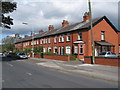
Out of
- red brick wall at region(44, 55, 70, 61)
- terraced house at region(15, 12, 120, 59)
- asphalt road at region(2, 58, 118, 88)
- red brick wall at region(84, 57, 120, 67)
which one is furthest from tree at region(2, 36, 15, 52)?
asphalt road at region(2, 58, 118, 88)

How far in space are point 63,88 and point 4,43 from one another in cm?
8054

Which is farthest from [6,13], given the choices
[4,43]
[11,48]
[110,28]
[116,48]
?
[4,43]

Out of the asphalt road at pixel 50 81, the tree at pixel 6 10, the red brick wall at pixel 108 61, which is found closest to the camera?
the asphalt road at pixel 50 81

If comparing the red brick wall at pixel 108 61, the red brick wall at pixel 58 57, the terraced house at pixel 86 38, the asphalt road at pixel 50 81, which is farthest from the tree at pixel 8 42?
the asphalt road at pixel 50 81

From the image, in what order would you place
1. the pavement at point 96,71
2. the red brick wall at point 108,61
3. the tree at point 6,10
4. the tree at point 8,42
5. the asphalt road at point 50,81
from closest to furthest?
the asphalt road at point 50,81 < the pavement at point 96,71 < the red brick wall at point 108,61 < the tree at point 6,10 < the tree at point 8,42

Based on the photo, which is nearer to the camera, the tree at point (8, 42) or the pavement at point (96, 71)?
the pavement at point (96, 71)

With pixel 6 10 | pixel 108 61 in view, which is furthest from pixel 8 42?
pixel 108 61

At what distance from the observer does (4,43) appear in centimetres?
8150

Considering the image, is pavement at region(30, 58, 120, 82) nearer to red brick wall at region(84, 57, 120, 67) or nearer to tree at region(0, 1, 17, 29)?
red brick wall at region(84, 57, 120, 67)

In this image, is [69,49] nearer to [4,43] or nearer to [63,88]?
[63,88]

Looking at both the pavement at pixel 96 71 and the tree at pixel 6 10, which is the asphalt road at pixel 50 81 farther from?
the tree at pixel 6 10

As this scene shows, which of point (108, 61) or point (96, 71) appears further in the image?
point (108, 61)

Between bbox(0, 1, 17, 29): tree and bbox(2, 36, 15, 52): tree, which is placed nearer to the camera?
bbox(0, 1, 17, 29): tree

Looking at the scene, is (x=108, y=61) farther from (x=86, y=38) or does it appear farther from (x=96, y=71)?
(x=86, y=38)
